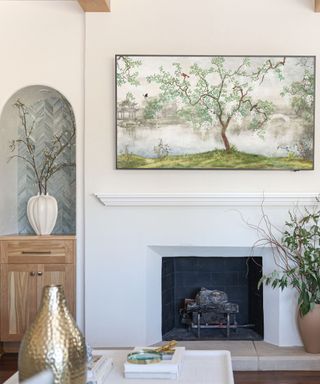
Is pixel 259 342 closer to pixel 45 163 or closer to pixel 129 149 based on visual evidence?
pixel 129 149

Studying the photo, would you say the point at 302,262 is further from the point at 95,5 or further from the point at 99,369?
the point at 95,5

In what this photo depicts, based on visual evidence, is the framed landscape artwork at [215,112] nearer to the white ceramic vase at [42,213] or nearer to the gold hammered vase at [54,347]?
the white ceramic vase at [42,213]

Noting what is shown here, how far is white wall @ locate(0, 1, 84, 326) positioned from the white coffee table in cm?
170

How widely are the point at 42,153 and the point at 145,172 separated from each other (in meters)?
0.99

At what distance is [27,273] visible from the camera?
14.2 ft

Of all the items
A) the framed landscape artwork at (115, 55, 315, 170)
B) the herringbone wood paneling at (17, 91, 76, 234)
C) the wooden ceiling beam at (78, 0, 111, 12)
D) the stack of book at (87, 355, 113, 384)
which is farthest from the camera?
the herringbone wood paneling at (17, 91, 76, 234)

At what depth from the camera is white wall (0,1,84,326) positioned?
4.33 m

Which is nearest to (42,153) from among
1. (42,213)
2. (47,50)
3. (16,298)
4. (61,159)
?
(61,159)

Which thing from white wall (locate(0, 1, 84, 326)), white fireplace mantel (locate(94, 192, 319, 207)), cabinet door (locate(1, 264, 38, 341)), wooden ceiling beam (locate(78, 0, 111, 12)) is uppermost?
wooden ceiling beam (locate(78, 0, 111, 12))

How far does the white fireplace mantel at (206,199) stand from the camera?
13.6ft

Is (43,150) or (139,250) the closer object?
(139,250)

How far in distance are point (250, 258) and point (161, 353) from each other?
6.79 ft

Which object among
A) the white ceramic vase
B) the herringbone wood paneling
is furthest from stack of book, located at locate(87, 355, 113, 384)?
the herringbone wood paneling

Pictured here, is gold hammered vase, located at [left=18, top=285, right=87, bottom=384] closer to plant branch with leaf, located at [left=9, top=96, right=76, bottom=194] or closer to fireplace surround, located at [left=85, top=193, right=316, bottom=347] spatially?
fireplace surround, located at [left=85, top=193, right=316, bottom=347]
